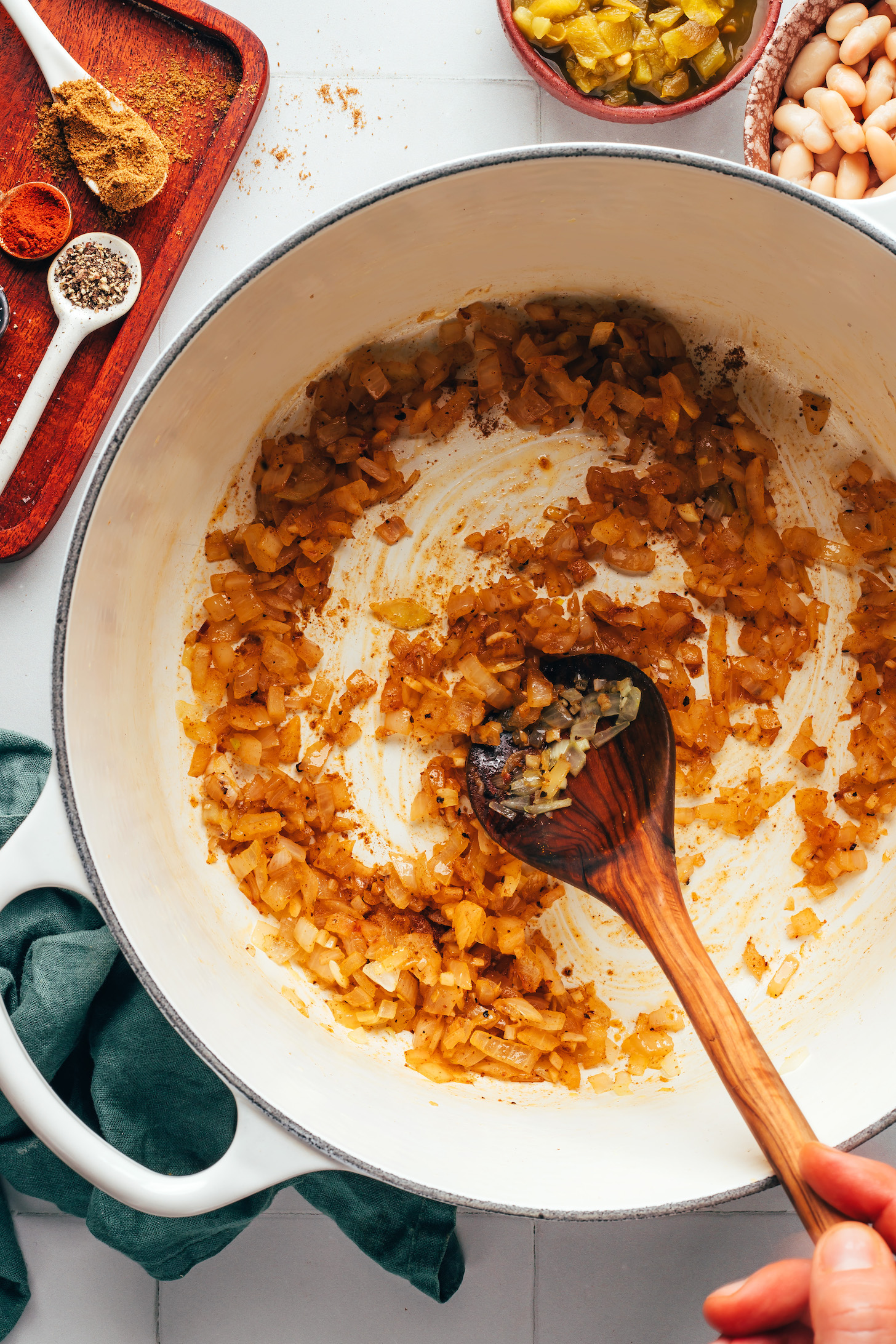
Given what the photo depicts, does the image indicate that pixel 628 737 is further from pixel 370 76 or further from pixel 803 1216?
pixel 370 76

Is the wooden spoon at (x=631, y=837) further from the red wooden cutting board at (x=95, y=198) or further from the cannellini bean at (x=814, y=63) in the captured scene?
the cannellini bean at (x=814, y=63)

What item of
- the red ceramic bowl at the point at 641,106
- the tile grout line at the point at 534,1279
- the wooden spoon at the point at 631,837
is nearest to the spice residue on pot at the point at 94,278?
the red ceramic bowl at the point at 641,106

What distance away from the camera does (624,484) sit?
1.37 metres

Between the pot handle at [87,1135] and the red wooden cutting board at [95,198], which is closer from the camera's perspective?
the pot handle at [87,1135]

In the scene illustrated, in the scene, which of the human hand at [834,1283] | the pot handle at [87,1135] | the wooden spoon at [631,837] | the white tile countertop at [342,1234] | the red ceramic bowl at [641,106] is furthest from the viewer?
the white tile countertop at [342,1234]

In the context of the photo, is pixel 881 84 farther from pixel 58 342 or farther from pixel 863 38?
pixel 58 342

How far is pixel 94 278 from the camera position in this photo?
1.33 m

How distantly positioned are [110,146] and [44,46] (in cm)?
16

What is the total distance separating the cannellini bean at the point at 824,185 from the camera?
131 centimetres

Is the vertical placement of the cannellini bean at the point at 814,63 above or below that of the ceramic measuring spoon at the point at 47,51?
above

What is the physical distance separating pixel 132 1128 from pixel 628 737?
2.82 feet

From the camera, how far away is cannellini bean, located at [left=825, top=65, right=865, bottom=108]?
128 centimetres

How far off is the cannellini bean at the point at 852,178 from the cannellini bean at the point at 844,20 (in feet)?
0.52

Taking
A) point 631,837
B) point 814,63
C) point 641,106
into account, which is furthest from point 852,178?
point 631,837
